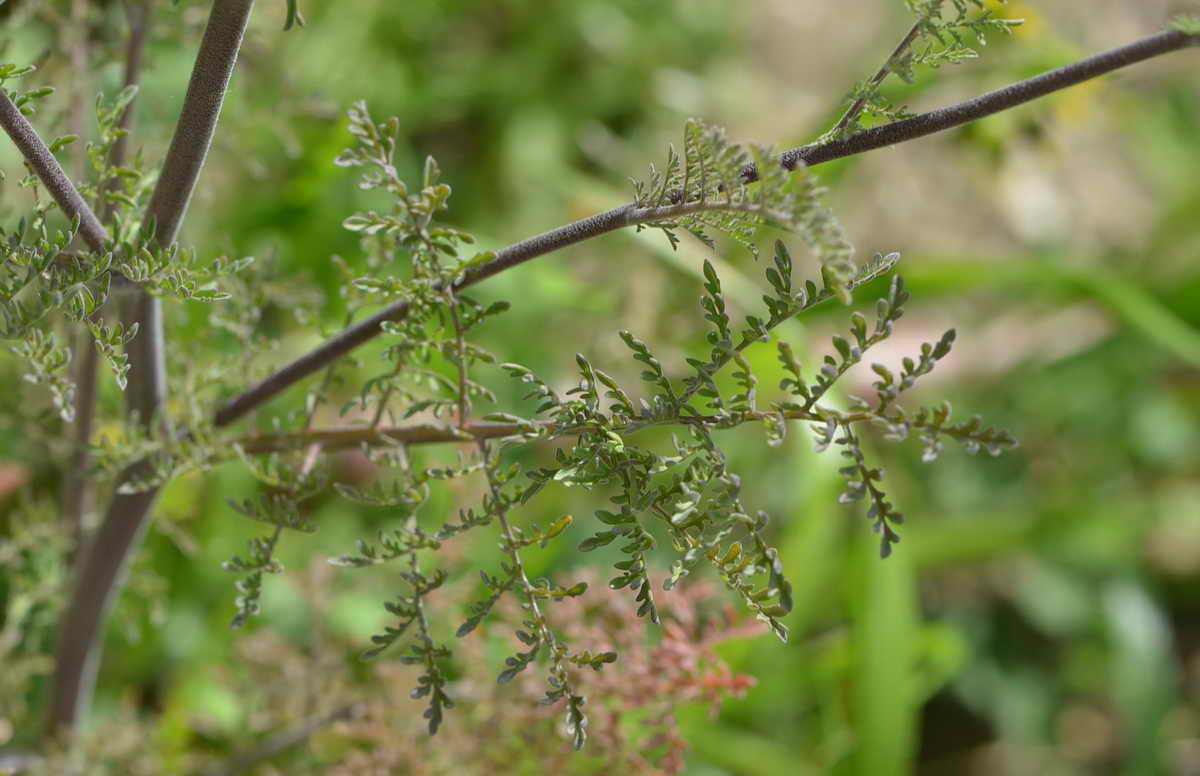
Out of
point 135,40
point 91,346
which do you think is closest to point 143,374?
point 91,346

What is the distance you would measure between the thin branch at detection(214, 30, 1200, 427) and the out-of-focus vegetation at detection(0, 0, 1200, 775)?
206mm

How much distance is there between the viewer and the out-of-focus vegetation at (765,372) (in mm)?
771

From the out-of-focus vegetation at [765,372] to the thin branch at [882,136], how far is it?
8.1 inches

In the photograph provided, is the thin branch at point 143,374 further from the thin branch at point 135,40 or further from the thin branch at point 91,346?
the thin branch at point 135,40

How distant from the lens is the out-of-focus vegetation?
77 centimetres

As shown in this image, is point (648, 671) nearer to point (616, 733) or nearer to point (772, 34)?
point (616, 733)

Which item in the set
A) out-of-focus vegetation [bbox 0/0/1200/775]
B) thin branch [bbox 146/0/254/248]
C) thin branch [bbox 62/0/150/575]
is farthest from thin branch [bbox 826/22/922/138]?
thin branch [bbox 62/0/150/575]

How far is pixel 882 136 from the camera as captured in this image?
374 mm

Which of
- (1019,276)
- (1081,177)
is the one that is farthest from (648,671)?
(1081,177)

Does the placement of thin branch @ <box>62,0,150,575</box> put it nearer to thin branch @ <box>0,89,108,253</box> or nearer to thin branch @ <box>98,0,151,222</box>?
thin branch @ <box>98,0,151,222</box>

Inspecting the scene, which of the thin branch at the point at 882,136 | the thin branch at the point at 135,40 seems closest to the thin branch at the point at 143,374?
the thin branch at the point at 882,136

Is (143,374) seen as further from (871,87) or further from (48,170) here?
(871,87)

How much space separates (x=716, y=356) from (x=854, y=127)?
0.33ft

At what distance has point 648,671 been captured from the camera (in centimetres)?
60
